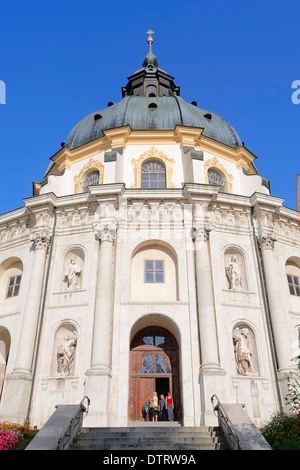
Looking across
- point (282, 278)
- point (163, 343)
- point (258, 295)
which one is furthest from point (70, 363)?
point (282, 278)

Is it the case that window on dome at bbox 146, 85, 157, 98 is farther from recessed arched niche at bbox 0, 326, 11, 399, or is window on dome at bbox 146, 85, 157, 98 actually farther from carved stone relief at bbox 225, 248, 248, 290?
recessed arched niche at bbox 0, 326, 11, 399

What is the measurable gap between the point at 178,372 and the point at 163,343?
5.36ft

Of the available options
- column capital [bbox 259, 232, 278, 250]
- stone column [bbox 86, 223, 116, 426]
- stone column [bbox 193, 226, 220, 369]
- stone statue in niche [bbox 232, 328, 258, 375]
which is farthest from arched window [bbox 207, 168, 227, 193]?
stone statue in niche [bbox 232, 328, 258, 375]

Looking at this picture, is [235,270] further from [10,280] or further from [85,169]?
[10,280]

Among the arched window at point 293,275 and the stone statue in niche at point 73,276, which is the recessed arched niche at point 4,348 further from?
the arched window at point 293,275

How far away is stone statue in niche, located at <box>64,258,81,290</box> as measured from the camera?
2097cm

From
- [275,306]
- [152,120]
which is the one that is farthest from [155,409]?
[152,120]

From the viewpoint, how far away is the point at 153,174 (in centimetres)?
2498

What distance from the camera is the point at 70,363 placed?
1898cm

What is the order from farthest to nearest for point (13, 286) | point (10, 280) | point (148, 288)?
point (10, 280)
point (13, 286)
point (148, 288)

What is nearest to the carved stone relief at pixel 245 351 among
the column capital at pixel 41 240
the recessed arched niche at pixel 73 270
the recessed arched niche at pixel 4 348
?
the recessed arched niche at pixel 73 270

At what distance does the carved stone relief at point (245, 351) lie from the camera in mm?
19062

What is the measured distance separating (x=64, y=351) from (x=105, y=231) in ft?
20.1

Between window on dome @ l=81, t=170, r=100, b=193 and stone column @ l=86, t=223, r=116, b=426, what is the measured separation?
192 inches
